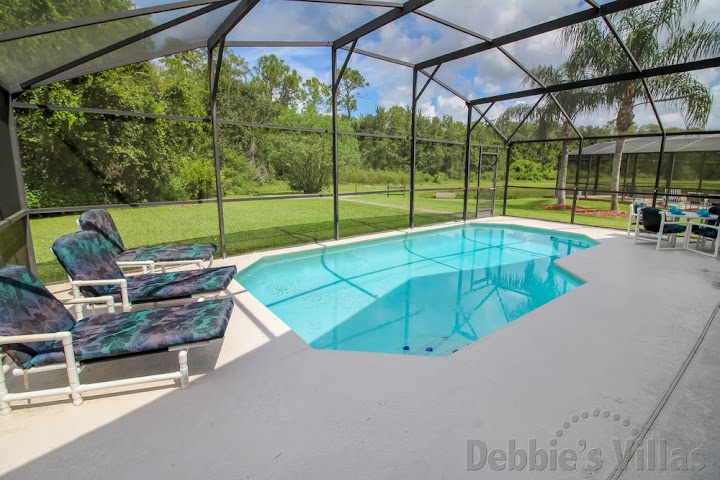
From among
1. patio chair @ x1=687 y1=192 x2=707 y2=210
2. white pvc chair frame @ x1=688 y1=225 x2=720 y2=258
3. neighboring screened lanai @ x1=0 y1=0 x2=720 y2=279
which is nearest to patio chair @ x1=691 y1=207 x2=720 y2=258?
white pvc chair frame @ x1=688 y1=225 x2=720 y2=258

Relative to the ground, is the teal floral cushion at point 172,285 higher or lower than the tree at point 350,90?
lower

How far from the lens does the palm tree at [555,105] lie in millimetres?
8633

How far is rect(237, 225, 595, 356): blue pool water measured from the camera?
13.8 ft

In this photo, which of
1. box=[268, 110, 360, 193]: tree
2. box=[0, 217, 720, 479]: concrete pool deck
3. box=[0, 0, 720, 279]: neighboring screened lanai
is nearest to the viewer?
box=[0, 217, 720, 479]: concrete pool deck

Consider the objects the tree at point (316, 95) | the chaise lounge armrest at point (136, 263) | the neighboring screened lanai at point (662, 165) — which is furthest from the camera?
the tree at point (316, 95)

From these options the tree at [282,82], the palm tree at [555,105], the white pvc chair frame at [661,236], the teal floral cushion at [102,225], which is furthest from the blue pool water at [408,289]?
the tree at [282,82]

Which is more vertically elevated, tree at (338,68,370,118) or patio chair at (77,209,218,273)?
tree at (338,68,370,118)

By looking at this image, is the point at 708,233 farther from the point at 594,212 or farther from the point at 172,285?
the point at 172,285

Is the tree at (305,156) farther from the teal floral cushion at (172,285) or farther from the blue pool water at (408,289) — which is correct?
the teal floral cushion at (172,285)

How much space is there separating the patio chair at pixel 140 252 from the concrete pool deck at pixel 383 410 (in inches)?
60.5

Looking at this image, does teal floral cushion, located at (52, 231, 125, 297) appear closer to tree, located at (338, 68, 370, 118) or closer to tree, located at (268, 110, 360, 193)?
tree, located at (268, 110, 360, 193)

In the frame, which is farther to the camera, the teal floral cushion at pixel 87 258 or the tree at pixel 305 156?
the tree at pixel 305 156

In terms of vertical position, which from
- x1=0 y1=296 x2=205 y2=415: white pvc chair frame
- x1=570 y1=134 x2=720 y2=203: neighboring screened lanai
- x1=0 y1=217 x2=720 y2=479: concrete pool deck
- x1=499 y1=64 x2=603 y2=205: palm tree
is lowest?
x1=0 y1=217 x2=720 y2=479: concrete pool deck

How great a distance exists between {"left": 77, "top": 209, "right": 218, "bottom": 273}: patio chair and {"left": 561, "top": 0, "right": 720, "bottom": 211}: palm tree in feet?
29.8
